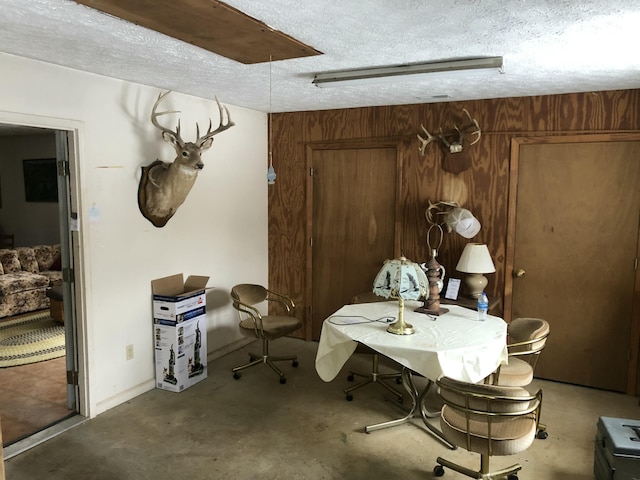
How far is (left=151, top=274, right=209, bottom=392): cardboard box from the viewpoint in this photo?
4.06 m

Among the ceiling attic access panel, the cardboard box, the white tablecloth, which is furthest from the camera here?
the cardboard box

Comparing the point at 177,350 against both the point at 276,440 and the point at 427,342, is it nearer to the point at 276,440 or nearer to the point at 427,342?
the point at 276,440

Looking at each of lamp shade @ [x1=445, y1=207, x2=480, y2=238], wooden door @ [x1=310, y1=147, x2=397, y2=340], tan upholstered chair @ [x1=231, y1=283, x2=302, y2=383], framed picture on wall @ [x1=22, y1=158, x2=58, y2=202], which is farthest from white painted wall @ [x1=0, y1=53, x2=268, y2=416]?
framed picture on wall @ [x1=22, y1=158, x2=58, y2=202]

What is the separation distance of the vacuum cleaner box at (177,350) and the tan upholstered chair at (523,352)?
2366mm

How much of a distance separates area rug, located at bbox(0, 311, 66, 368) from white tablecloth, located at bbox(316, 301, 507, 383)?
307 centimetres

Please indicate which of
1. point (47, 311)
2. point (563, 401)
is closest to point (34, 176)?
point (47, 311)

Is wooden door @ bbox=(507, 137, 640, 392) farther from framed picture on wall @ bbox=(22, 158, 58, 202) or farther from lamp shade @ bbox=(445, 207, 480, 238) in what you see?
framed picture on wall @ bbox=(22, 158, 58, 202)

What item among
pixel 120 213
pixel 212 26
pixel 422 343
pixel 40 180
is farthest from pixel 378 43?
pixel 40 180

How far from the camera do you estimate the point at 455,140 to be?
14.8 feet

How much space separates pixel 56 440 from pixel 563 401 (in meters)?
3.73

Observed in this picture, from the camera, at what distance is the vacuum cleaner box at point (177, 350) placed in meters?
4.07

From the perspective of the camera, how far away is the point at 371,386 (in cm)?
421

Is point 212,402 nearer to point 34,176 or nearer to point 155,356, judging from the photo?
point 155,356

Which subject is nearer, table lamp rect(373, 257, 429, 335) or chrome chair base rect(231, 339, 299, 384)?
table lamp rect(373, 257, 429, 335)
